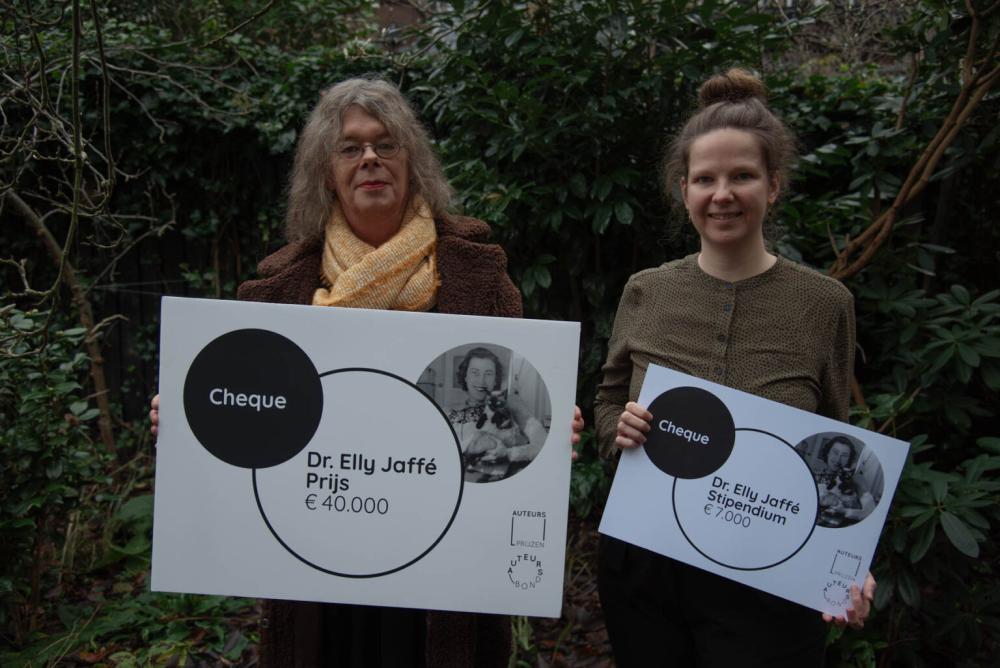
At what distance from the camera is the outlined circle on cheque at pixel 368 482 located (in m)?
1.47

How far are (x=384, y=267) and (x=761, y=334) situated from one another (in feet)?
2.72

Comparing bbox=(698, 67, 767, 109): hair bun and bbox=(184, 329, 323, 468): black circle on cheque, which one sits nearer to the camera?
bbox=(184, 329, 323, 468): black circle on cheque

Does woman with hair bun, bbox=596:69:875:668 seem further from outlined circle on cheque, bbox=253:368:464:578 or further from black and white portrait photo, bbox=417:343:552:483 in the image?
outlined circle on cheque, bbox=253:368:464:578

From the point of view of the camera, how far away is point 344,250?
1.65 metres

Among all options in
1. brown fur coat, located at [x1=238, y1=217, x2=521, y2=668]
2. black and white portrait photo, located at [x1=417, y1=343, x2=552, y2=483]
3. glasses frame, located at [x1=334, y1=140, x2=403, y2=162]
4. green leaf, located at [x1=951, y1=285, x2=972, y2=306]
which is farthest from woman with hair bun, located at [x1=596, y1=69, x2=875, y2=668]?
green leaf, located at [x1=951, y1=285, x2=972, y2=306]

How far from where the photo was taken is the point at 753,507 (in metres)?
1.45

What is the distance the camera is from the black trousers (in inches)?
57.1

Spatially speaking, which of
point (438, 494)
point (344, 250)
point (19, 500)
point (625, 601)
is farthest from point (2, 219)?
point (625, 601)

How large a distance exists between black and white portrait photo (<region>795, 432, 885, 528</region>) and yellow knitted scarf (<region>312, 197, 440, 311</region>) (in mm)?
891

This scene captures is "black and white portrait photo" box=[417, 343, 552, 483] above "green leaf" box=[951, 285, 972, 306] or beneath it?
beneath

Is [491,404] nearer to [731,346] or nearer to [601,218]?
[731,346]

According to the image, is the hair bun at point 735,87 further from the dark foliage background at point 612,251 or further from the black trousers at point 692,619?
the black trousers at point 692,619

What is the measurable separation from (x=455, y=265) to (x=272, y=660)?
102 centimetres

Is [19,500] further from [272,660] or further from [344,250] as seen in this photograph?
[344,250]
